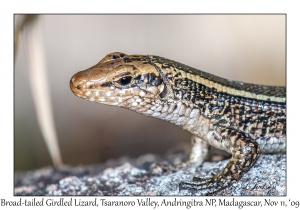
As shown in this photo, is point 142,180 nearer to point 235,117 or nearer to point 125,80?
point 235,117

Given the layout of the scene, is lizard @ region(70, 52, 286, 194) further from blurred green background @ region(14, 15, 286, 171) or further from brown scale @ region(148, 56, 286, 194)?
blurred green background @ region(14, 15, 286, 171)

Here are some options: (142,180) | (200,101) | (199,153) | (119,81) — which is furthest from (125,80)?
(199,153)

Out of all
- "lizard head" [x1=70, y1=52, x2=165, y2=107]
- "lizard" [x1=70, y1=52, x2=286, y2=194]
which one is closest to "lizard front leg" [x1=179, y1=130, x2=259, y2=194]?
"lizard" [x1=70, y1=52, x2=286, y2=194]

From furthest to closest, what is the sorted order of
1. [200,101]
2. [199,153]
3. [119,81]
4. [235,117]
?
1. [199,153]
2. [235,117]
3. [200,101]
4. [119,81]

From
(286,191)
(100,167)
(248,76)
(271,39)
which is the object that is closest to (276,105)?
(286,191)

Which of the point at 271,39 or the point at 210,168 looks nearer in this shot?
the point at 210,168

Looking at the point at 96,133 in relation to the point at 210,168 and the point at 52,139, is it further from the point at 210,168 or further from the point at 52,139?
the point at 210,168
